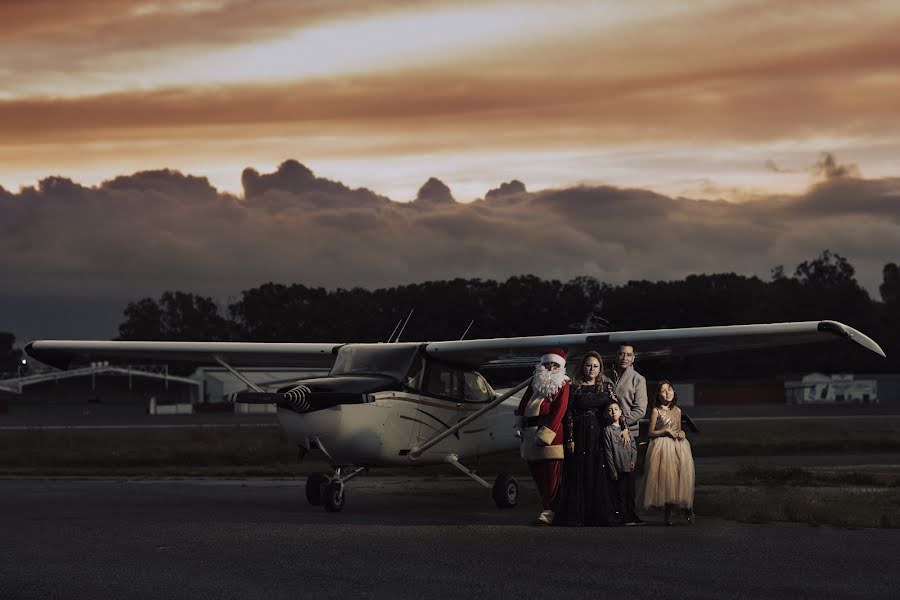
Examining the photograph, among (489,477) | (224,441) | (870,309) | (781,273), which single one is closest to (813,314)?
(870,309)

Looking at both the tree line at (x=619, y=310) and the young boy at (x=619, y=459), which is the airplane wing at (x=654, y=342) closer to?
the young boy at (x=619, y=459)

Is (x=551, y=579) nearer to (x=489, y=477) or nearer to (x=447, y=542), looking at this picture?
(x=447, y=542)

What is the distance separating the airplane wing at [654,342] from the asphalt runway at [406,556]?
7.71ft

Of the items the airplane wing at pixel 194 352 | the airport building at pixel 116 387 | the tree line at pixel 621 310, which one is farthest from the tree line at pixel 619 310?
the airplane wing at pixel 194 352

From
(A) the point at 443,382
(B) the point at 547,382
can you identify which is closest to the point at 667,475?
(B) the point at 547,382

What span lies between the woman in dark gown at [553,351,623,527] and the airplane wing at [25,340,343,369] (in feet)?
21.0

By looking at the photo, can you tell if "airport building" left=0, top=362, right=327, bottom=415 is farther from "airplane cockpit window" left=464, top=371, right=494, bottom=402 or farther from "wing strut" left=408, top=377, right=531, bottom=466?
"wing strut" left=408, top=377, right=531, bottom=466

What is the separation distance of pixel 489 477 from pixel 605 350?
18.9 ft

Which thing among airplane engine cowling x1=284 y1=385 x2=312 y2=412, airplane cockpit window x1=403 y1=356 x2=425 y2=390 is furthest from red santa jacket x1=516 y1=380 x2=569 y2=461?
airplane cockpit window x1=403 y1=356 x2=425 y2=390

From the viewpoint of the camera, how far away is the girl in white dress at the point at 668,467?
45.5 ft

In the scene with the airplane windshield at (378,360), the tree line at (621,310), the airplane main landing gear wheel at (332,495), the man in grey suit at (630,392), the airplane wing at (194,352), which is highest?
the tree line at (621,310)

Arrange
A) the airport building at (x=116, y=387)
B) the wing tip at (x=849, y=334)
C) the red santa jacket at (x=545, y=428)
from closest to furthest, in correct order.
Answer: the red santa jacket at (x=545, y=428), the wing tip at (x=849, y=334), the airport building at (x=116, y=387)

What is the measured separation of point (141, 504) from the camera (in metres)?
17.5

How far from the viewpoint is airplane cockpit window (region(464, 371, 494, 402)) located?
62.1ft
